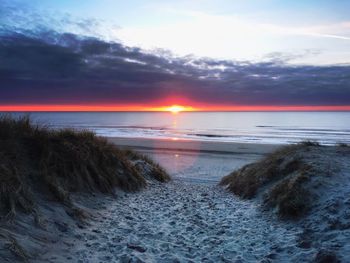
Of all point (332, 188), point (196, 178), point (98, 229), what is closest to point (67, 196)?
point (98, 229)

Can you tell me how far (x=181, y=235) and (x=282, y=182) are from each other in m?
3.35

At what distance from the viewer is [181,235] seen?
284 inches

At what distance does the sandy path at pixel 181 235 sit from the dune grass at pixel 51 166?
958 mm

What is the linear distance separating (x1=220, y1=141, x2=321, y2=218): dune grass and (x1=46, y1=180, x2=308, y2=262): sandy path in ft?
1.55

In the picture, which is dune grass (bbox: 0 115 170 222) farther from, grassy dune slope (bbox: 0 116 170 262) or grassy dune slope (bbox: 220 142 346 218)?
grassy dune slope (bbox: 220 142 346 218)

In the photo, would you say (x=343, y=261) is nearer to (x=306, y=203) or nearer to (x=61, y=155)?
(x=306, y=203)

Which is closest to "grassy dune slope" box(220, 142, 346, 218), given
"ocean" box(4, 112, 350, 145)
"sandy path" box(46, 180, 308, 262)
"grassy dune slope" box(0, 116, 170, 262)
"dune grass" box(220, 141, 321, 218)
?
"dune grass" box(220, 141, 321, 218)

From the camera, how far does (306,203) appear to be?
764 cm

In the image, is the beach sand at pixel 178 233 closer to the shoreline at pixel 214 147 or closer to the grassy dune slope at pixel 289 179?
the grassy dune slope at pixel 289 179

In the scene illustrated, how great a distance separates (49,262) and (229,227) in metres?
4.00

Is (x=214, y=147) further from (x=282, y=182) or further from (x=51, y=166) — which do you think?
(x=51, y=166)

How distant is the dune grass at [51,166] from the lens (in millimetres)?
6820

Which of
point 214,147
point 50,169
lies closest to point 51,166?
point 50,169

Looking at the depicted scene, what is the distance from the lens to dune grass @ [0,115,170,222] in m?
6.82
